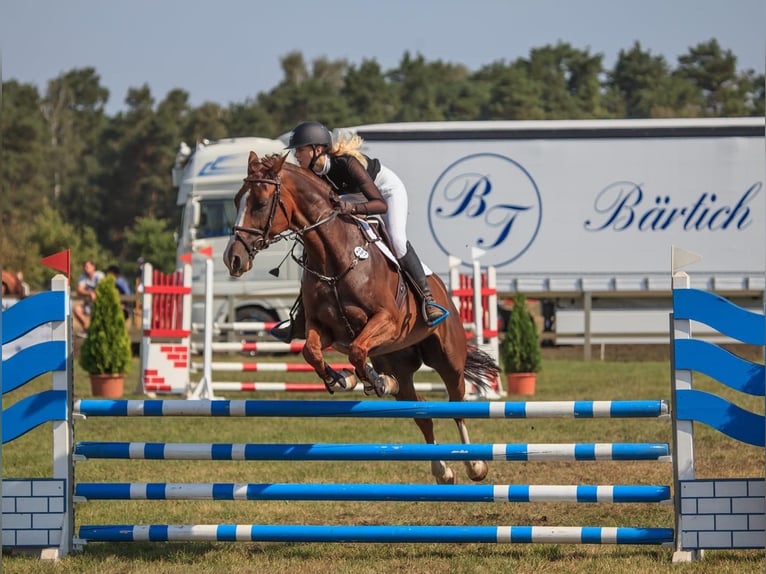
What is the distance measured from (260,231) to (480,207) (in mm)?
14457

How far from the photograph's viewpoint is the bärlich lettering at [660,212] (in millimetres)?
20188

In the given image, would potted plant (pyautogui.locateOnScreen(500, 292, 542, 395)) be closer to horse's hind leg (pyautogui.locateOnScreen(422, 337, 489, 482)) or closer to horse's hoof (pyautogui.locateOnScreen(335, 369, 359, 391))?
horse's hind leg (pyautogui.locateOnScreen(422, 337, 489, 482))

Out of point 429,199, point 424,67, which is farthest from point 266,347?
point 424,67

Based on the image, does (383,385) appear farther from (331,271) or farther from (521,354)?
(521,354)

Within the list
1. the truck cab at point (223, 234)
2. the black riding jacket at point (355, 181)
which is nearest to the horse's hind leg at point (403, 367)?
the black riding jacket at point (355, 181)

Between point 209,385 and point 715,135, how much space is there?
38.5 ft

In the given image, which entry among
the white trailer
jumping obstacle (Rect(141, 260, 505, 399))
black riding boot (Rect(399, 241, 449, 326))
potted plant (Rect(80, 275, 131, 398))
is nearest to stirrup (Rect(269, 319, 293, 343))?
black riding boot (Rect(399, 241, 449, 326))

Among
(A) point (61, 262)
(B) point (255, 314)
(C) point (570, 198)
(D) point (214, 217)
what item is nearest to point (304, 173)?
(A) point (61, 262)

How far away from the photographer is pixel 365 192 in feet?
20.0

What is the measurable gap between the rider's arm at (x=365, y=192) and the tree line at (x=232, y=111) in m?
45.0

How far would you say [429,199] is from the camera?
1983 cm

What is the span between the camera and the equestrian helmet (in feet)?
19.7

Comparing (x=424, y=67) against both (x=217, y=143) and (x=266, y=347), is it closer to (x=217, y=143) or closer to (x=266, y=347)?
(x=217, y=143)

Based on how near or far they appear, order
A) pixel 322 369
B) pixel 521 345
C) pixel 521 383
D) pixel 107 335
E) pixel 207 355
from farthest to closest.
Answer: pixel 521 345
pixel 521 383
pixel 107 335
pixel 207 355
pixel 322 369
